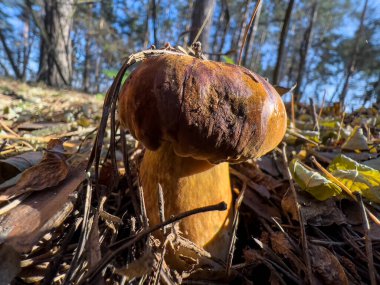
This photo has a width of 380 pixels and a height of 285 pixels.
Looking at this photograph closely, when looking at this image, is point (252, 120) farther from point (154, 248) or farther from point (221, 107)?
point (154, 248)

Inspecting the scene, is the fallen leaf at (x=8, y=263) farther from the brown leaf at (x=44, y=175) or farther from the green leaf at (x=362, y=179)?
the green leaf at (x=362, y=179)

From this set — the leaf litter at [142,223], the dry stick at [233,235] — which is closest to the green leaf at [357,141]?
the leaf litter at [142,223]

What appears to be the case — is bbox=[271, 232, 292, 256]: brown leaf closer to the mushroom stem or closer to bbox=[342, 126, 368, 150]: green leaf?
the mushroom stem

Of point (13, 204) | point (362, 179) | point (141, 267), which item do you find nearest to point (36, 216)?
point (13, 204)

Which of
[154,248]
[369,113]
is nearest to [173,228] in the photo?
[154,248]

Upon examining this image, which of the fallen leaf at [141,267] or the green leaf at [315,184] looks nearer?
the fallen leaf at [141,267]

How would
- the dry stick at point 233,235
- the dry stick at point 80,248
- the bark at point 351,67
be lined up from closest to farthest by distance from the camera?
the dry stick at point 80,248
the dry stick at point 233,235
the bark at point 351,67

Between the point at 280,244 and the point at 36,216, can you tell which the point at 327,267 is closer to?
the point at 280,244

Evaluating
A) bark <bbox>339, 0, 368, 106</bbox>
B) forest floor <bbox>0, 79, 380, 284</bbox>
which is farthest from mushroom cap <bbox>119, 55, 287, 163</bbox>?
bark <bbox>339, 0, 368, 106</bbox>
